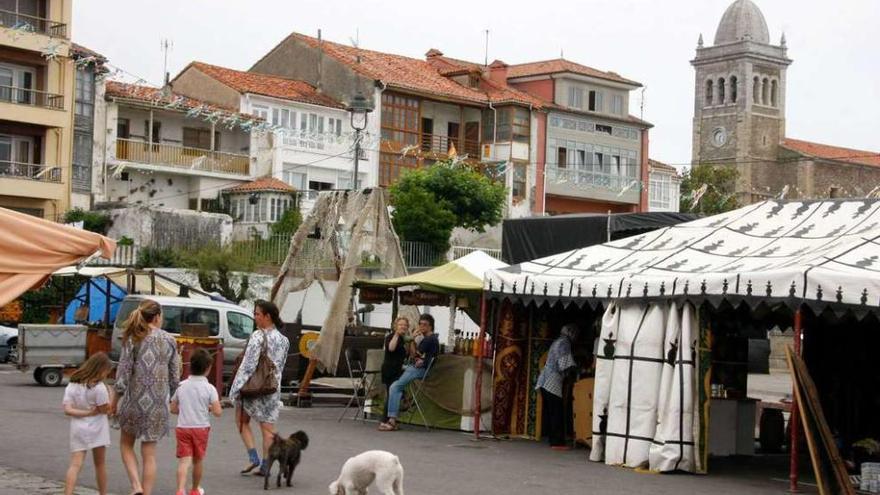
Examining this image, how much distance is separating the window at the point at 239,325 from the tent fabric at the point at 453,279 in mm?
5439

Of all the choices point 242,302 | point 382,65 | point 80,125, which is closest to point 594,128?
point 382,65

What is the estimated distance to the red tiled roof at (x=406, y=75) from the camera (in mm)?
61625

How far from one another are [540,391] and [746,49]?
363ft

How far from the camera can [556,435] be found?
17.7 m

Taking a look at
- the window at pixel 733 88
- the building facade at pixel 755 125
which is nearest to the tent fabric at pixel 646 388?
the building facade at pixel 755 125

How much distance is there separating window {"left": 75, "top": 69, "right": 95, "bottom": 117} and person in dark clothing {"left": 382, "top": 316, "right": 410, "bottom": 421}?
1340 inches

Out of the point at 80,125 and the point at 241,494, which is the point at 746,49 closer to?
the point at 80,125

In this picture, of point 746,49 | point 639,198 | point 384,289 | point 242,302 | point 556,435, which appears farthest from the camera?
point 746,49

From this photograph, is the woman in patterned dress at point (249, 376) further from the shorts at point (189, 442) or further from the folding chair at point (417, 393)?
the folding chair at point (417, 393)

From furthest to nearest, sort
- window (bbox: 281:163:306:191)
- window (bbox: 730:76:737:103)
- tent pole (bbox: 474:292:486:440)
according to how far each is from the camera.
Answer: window (bbox: 730:76:737:103) → window (bbox: 281:163:306:191) → tent pole (bbox: 474:292:486:440)

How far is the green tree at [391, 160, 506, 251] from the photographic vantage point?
5297 centimetres

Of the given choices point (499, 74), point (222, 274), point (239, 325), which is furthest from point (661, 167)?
point (239, 325)

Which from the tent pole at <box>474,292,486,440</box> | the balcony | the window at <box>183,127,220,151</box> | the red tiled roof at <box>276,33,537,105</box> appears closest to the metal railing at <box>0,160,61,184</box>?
the window at <box>183,127,220,151</box>

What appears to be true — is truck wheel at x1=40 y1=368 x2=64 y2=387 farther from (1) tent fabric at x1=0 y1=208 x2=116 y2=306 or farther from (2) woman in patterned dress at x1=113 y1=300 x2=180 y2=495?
(1) tent fabric at x1=0 y1=208 x2=116 y2=306
